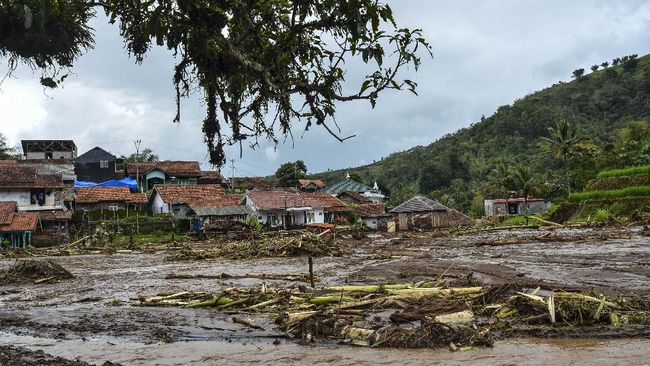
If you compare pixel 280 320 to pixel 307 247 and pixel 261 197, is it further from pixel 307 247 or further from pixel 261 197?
pixel 261 197

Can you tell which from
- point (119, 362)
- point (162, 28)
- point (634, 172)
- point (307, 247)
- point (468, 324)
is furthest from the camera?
point (634, 172)

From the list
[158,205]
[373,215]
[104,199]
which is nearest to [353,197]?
[373,215]

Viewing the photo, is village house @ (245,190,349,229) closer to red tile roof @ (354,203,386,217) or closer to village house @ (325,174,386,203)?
red tile roof @ (354,203,386,217)

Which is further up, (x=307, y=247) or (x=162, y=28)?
(x=162, y=28)

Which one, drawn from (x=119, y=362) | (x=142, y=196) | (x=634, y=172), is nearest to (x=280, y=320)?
(x=119, y=362)

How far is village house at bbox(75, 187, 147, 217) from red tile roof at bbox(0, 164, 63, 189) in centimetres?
319

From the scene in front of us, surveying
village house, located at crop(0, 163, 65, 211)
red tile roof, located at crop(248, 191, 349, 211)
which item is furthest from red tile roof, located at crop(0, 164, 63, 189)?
red tile roof, located at crop(248, 191, 349, 211)

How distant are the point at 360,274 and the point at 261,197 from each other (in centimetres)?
3987

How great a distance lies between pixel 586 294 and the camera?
8.65 meters

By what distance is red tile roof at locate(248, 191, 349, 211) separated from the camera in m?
54.9

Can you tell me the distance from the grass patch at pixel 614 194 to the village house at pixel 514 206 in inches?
834

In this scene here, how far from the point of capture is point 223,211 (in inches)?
2040

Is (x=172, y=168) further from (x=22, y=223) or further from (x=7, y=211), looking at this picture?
(x=22, y=223)

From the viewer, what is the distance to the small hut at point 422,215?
189 feet
